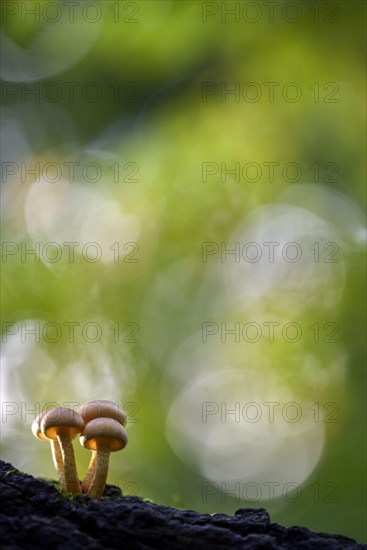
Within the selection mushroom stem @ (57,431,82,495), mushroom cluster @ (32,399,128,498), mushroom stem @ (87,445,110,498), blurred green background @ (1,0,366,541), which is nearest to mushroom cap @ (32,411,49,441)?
mushroom cluster @ (32,399,128,498)

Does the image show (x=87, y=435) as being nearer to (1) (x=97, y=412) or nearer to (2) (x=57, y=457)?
(1) (x=97, y=412)

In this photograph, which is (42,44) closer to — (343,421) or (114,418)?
(343,421)

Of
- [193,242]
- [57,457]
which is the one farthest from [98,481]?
[193,242]

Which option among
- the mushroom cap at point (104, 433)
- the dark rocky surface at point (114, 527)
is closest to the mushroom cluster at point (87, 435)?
the mushroom cap at point (104, 433)

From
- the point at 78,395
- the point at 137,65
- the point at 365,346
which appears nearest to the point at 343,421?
the point at 365,346

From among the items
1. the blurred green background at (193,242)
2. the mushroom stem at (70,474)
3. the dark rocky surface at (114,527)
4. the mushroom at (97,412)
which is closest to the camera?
the dark rocky surface at (114,527)

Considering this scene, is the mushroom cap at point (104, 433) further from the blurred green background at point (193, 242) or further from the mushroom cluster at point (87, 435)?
the blurred green background at point (193, 242)

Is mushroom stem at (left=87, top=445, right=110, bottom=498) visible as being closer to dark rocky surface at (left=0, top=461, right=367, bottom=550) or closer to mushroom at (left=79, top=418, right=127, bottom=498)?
mushroom at (left=79, top=418, right=127, bottom=498)
